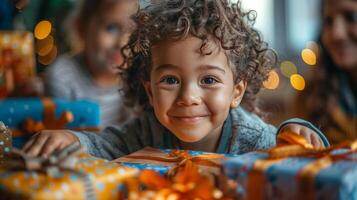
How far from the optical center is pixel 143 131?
0.99 m

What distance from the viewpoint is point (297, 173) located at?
0.60 metres

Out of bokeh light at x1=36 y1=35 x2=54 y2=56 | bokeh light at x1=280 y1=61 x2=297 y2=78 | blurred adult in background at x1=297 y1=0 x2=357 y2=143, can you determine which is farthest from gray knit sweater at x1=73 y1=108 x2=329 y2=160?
bokeh light at x1=280 y1=61 x2=297 y2=78

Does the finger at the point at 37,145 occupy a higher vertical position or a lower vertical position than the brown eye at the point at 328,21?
lower

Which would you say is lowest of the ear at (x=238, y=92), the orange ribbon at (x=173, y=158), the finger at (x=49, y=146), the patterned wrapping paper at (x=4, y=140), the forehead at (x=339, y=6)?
the orange ribbon at (x=173, y=158)

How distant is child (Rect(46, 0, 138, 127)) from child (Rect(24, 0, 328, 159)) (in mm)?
742

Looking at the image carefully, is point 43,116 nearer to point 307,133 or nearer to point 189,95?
point 189,95

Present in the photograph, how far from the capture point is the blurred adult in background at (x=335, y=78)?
1.61 metres

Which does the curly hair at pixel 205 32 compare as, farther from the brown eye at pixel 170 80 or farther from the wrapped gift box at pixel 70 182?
the wrapped gift box at pixel 70 182

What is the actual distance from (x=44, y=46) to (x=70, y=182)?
4.10ft

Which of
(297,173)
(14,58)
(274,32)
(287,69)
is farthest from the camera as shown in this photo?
(274,32)

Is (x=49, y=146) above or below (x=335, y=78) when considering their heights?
above

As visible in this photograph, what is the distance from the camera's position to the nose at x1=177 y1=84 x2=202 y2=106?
796mm

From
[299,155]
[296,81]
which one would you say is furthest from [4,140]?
[296,81]

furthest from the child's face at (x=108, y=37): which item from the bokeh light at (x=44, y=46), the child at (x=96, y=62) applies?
the bokeh light at (x=44, y=46)
